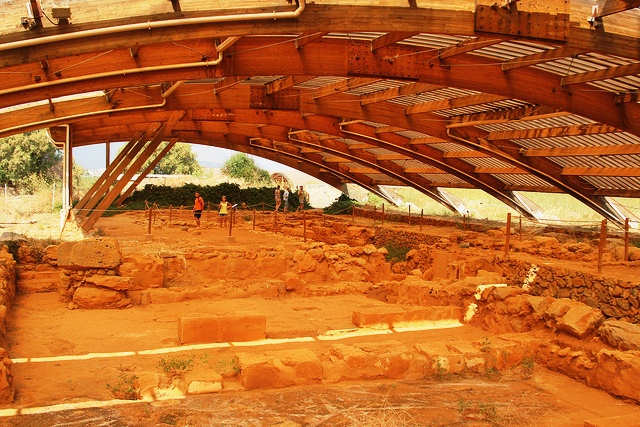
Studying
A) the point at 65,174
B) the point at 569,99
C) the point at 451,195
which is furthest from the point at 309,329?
the point at 451,195

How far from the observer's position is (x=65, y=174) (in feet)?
62.5

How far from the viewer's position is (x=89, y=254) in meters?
11.3

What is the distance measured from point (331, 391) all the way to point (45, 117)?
37.7 feet

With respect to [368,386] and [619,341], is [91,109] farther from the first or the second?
[619,341]

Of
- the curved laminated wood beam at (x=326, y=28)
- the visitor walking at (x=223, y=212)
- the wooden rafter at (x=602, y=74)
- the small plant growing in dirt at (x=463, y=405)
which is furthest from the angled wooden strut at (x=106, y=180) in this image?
the small plant growing in dirt at (x=463, y=405)

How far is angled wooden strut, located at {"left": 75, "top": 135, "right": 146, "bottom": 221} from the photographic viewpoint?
64.0ft

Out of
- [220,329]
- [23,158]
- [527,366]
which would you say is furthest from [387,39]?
[23,158]

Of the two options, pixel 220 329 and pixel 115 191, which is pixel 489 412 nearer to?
pixel 220 329

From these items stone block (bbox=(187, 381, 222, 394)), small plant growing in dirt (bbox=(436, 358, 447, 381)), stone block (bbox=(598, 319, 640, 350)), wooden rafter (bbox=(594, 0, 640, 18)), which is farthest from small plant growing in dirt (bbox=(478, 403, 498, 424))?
wooden rafter (bbox=(594, 0, 640, 18))

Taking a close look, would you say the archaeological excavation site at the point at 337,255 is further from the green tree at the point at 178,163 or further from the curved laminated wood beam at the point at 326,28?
the green tree at the point at 178,163

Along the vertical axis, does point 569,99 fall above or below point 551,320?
above

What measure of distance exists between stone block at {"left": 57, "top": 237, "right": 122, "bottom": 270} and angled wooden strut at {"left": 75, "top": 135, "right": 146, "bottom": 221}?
26.2 feet

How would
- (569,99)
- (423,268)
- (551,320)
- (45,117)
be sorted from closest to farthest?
(551,320)
(569,99)
(45,117)
(423,268)

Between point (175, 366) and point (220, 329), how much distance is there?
1845mm
